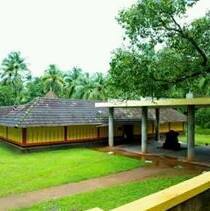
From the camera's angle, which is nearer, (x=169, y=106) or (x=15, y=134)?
(x=169, y=106)

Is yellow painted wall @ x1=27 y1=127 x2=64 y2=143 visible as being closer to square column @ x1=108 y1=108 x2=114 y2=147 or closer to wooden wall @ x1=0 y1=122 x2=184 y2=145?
wooden wall @ x1=0 y1=122 x2=184 y2=145

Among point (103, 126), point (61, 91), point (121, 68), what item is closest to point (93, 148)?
point (103, 126)

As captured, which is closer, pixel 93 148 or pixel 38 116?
pixel 38 116

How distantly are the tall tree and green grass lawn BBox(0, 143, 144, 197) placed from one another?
31051 mm

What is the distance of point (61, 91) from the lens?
4881 centimetres

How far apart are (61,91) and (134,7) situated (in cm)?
3696

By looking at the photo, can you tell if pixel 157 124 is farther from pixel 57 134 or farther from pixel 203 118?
pixel 203 118

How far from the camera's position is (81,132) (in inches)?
888

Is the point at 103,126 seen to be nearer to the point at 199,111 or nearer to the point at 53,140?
the point at 53,140

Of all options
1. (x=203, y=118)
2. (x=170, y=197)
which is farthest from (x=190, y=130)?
(x=203, y=118)

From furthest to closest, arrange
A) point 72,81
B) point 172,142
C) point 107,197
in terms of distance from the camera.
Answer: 1. point 72,81
2. point 172,142
3. point 107,197

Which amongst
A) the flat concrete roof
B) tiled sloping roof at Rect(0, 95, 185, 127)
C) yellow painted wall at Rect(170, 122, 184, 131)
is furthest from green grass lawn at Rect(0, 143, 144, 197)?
yellow painted wall at Rect(170, 122, 184, 131)

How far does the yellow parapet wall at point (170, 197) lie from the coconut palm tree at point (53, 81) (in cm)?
4517

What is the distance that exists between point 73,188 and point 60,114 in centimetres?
1047
